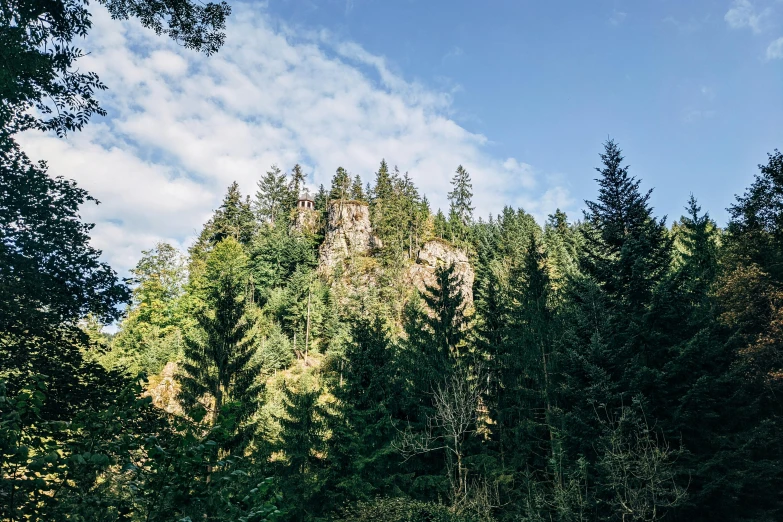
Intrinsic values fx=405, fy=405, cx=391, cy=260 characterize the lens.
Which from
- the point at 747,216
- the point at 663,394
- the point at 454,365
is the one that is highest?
the point at 747,216

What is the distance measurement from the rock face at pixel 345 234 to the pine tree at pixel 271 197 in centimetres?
1386

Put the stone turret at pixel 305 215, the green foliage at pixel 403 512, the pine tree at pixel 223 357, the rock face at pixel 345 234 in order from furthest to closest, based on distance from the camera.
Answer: the stone turret at pixel 305 215 < the rock face at pixel 345 234 < the pine tree at pixel 223 357 < the green foliage at pixel 403 512

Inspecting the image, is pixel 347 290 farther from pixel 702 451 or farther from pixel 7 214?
pixel 7 214

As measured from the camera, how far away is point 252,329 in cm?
2012

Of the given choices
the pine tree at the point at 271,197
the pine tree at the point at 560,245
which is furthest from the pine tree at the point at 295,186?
the pine tree at the point at 560,245

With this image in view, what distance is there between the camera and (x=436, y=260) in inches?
2355

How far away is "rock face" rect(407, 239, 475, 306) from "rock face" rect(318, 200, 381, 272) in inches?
369

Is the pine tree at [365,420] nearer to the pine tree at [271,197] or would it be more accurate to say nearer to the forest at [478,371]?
the forest at [478,371]

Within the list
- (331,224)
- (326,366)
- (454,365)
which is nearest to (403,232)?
(331,224)

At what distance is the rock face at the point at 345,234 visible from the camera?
65750 mm

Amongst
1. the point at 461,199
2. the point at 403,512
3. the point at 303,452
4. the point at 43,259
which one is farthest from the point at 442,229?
the point at 43,259

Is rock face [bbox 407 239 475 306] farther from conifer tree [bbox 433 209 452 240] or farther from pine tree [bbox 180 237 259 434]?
pine tree [bbox 180 237 259 434]

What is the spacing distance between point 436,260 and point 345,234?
56.1ft

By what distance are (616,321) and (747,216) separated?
31.0 ft
